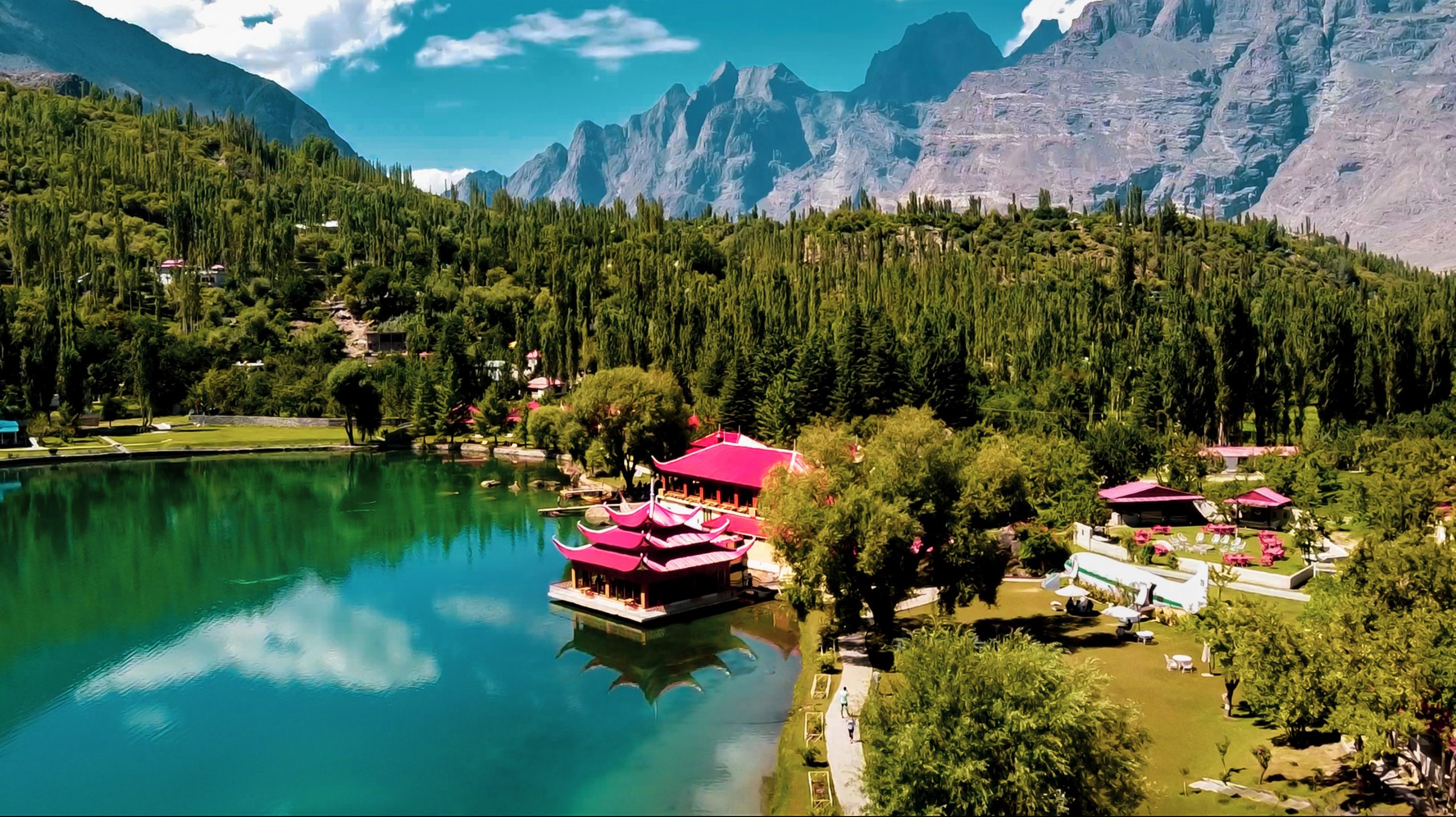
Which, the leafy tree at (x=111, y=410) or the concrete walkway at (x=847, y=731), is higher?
the leafy tree at (x=111, y=410)

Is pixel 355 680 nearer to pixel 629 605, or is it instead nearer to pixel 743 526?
pixel 629 605

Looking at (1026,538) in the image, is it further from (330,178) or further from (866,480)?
(330,178)

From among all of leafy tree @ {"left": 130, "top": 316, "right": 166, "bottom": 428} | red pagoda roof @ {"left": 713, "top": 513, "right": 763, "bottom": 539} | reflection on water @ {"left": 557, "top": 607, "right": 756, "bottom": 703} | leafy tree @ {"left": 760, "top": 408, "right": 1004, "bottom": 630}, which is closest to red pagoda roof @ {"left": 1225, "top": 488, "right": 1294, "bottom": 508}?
leafy tree @ {"left": 760, "top": 408, "right": 1004, "bottom": 630}

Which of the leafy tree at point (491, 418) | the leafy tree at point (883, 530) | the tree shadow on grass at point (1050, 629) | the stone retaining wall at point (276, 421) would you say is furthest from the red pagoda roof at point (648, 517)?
the stone retaining wall at point (276, 421)

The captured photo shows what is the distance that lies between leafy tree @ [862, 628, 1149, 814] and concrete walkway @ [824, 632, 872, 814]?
3.81ft

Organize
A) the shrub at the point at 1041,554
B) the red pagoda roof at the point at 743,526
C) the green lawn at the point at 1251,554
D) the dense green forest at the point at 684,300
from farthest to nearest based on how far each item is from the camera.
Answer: the dense green forest at the point at 684,300, the red pagoda roof at the point at 743,526, the shrub at the point at 1041,554, the green lawn at the point at 1251,554

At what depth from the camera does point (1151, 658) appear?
24141 mm

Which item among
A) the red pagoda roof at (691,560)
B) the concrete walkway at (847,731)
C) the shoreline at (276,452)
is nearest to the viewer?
the concrete walkway at (847,731)

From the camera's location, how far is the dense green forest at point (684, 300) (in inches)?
2251

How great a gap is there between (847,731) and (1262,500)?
23071mm

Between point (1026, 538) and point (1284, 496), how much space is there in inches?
465

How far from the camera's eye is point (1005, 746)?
51.0 ft

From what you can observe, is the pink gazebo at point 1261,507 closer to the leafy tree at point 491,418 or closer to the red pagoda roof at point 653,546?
the red pagoda roof at point 653,546

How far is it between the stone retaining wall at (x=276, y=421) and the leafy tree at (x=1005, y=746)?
2687 inches
